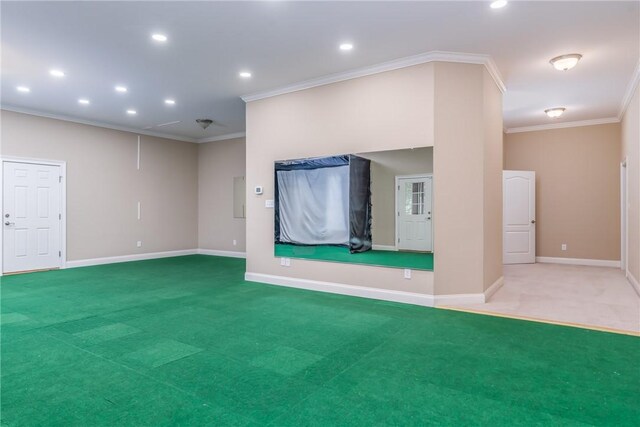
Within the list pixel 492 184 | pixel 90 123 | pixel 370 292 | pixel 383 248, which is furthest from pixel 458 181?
pixel 90 123

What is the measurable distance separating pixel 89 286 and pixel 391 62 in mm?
5618

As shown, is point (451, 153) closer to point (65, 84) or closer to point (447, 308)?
point (447, 308)

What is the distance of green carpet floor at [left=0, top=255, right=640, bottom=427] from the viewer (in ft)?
7.37

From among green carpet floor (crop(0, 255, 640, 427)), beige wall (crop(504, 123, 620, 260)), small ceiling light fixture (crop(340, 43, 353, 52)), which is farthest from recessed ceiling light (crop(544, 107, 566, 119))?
green carpet floor (crop(0, 255, 640, 427))

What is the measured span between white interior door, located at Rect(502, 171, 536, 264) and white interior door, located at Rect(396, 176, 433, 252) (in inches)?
181

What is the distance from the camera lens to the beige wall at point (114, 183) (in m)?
7.50

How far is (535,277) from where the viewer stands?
6.68m

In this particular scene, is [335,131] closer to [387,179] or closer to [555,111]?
[387,179]

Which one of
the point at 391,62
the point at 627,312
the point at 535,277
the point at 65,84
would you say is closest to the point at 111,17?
the point at 65,84

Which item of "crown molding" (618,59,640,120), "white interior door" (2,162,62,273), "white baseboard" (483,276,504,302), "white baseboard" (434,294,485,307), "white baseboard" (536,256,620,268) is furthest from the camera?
"white baseboard" (536,256,620,268)

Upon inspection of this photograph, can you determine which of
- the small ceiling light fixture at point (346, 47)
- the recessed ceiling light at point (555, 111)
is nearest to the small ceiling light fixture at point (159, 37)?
the small ceiling light fixture at point (346, 47)

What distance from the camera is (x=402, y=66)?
4.93m

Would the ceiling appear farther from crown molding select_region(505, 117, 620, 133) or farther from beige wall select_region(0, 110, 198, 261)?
crown molding select_region(505, 117, 620, 133)

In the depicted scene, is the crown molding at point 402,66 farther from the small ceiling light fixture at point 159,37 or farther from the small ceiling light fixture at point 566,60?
the small ceiling light fixture at point 159,37
